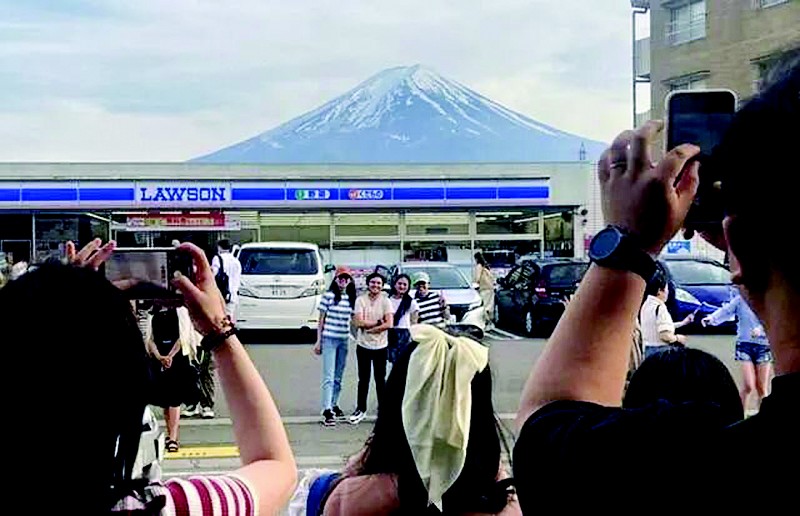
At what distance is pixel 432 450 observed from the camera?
2.80m

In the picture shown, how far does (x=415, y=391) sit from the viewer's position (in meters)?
2.92

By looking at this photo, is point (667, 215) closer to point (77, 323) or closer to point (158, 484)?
point (77, 323)

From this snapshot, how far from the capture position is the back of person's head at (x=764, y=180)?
1.21 m

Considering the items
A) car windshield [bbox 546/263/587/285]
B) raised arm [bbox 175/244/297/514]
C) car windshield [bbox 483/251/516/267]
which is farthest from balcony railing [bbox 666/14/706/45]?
raised arm [bbox 175/244/297/514]

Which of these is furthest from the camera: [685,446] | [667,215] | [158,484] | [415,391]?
[415,391]

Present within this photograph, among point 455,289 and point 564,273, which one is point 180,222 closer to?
point 455,289

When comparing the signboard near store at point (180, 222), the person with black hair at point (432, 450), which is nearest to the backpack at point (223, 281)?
the signboard near store at point (180, 222)

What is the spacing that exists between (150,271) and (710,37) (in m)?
33.8

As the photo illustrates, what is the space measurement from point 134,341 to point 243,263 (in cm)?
1712

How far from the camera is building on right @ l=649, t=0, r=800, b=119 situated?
31.5 m

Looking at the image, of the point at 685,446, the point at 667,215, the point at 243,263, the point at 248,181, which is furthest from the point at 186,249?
the point at 248,181

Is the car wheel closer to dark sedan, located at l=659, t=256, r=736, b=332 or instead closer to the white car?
the white car

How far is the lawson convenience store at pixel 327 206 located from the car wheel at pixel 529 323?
7582 millimetres

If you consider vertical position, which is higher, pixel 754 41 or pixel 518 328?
pixel 754 41
